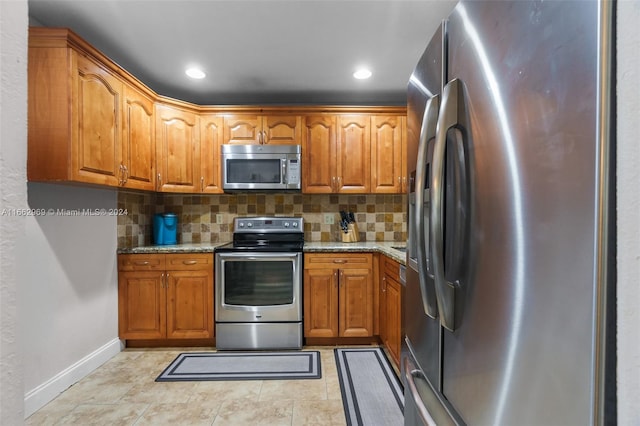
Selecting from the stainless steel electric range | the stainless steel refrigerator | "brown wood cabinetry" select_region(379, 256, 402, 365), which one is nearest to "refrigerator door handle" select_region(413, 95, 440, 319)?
the stainless steel refrigerator

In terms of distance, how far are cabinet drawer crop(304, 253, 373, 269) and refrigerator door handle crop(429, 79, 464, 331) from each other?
6.88 ft

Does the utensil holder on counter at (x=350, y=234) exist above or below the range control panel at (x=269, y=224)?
below

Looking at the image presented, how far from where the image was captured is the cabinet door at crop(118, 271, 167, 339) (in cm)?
272

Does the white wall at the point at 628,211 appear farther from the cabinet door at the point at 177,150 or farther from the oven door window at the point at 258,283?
the cabinet door at the point at 177,150

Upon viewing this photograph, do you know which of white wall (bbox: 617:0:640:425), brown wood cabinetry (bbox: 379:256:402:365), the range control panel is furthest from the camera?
the range control panel

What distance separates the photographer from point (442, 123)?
698 mm

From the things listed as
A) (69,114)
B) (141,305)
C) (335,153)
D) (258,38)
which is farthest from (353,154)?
(141,305)

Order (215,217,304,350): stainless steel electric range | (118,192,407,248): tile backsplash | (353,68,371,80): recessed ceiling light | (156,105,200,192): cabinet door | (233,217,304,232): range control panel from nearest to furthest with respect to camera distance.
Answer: (353,68,371,80): recessed ceiling light
(215,217,304,350): stainless steel electric range
(156,105,200,192): cabinet door
(233,217,304,232): range control panel
(118,192,407,248): tile backsplash


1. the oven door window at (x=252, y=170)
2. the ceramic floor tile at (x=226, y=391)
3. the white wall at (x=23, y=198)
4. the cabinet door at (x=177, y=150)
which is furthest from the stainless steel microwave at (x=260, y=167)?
the white wall at (x=23, y=198)

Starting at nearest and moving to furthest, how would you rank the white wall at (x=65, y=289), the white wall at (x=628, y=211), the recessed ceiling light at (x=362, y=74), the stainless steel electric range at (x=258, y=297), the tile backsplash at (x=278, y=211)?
the white wall at (x=628, y=211) < the white wall at (x=65, y=289) < the recessed ceiling light at (x=362, y=74) < the stainless steel electric range at (x=258, y=297) < the tile backsplash at (x=278, y=211)

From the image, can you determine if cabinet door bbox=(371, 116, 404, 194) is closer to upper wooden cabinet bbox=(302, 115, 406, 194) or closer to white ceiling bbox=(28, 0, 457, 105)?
upper wooden cabinet bbox=(302, 115, 406, 194)

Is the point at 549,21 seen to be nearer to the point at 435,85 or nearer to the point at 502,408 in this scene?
the point at 435,85

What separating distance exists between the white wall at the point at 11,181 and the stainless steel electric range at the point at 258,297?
234 cm

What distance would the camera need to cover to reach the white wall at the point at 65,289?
1.91 metres
